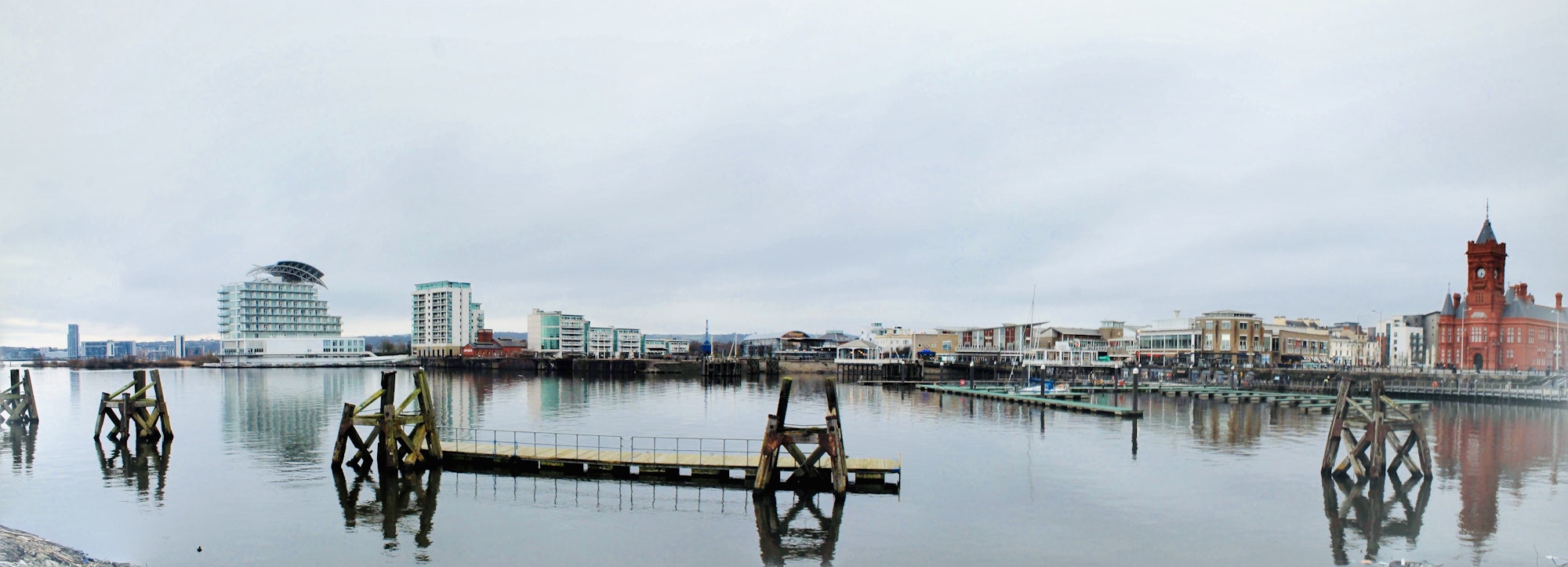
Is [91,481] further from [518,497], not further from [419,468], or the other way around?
[518,497]

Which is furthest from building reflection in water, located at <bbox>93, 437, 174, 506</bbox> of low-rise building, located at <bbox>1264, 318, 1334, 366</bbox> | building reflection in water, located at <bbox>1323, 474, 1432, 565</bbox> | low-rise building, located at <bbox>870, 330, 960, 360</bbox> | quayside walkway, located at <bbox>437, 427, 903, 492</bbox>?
low-rise building, located at <bbox>870, 330, 960, 360</bbox>

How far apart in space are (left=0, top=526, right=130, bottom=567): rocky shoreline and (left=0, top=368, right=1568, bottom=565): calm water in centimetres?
116

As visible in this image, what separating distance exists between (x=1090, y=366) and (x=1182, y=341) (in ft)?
49.6

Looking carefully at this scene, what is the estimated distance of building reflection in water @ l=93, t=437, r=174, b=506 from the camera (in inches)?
1353

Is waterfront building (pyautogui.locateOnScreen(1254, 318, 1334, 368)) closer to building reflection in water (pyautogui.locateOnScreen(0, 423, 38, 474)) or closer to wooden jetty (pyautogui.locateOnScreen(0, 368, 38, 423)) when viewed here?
building reflection in water (pyautogui.locateOnScreen(0, 423, 38, 474))

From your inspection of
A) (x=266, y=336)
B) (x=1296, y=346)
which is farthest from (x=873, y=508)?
(x=266, y=336)

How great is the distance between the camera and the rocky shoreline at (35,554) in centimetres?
2082

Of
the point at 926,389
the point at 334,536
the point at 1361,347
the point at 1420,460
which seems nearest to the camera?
the point at 334,536

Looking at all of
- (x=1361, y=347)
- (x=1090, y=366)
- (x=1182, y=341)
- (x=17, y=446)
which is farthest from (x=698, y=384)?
(x=1361, y=347)

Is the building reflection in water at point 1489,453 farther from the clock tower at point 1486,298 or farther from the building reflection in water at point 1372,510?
the clock tower at point 1486,298

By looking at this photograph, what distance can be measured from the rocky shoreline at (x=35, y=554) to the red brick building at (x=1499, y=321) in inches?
4689

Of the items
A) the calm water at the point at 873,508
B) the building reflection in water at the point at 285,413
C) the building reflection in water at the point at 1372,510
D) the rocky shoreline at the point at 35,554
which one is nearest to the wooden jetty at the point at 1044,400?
the calm water at the point at 873,508

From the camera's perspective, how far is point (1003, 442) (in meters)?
49.2

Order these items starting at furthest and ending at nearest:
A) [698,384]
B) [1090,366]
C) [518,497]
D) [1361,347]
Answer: [1361,347]
[1090,366]
[698,384]
[518,497]
